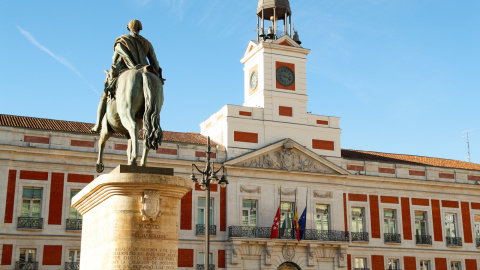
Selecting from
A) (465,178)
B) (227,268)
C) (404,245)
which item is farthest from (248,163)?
(465,178)

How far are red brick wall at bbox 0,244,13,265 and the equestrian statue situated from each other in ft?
68.5

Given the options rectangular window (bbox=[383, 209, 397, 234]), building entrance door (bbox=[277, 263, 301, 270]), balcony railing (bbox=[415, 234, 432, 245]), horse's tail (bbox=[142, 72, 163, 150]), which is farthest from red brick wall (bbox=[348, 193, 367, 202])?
horse's tail (bbox=[142, 72, 163, 150])

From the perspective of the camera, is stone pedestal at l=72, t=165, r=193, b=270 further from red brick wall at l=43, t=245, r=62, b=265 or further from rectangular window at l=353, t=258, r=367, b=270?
rectangular window at l=353, t=258, r=367, b=270

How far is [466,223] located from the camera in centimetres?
3981

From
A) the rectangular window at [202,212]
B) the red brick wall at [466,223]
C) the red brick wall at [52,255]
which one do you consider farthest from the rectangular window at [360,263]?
the red brick wall at [52,255]

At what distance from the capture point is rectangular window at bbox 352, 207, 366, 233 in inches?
1455

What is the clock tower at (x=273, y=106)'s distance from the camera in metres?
35.3

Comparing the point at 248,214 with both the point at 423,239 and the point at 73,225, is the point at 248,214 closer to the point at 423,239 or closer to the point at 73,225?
the point at 73,225

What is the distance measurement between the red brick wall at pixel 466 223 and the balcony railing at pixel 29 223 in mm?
25525

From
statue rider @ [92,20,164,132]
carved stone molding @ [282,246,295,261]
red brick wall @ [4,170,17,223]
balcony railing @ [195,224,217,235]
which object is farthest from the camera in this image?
carved stone molding @ [282,246,295,261]

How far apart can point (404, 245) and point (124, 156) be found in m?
17.6

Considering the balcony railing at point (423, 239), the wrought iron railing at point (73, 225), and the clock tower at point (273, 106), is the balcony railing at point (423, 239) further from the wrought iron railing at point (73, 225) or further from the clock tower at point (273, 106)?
the wrought iron railing at point (73, 225)

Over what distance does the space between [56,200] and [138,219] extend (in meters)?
23.2

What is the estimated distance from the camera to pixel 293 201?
115 ft
